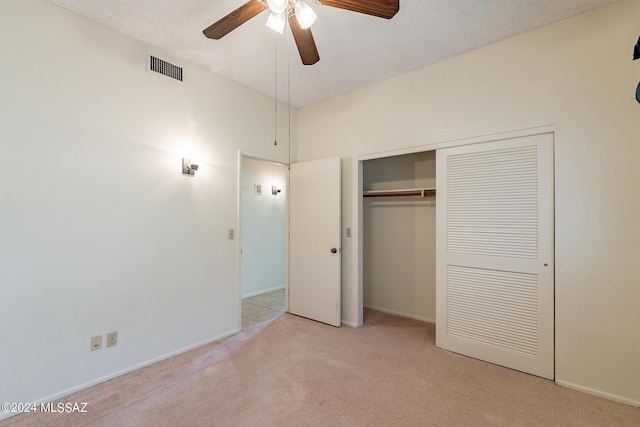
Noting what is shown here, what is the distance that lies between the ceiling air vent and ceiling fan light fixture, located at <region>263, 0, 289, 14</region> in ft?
5.11

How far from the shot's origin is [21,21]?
78.3 inches

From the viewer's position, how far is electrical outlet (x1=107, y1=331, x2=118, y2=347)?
2360mm

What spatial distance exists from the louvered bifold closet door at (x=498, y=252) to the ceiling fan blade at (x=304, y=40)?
164cm

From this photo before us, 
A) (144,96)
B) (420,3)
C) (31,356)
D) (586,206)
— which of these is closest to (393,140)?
(420,3)

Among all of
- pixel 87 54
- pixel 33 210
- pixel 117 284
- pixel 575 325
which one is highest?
pixel 87 54

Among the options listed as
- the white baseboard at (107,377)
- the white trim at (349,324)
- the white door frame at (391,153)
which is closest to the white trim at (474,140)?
the white door frame at (391,153)

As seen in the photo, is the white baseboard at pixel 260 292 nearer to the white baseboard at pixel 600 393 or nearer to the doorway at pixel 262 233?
the doorway at pixel 262 233

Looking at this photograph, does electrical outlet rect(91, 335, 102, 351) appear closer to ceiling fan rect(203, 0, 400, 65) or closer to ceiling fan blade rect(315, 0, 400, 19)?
ceiling fan rect(203, 0, 400, 65)

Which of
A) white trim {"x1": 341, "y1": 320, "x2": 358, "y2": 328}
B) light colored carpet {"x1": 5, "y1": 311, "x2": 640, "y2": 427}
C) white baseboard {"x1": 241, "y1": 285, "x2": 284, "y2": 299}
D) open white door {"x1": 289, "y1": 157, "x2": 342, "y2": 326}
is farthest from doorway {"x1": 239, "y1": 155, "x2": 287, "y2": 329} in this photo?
light colored carpet {"x1": 5, "y1": 311, "x2": 640, "y2": 427}

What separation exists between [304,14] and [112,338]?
283 centimetres

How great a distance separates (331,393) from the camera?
2166 mm

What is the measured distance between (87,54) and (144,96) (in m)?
0.46

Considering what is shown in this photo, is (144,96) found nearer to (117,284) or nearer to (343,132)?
(117,284)

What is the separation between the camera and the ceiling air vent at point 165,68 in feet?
8.68
